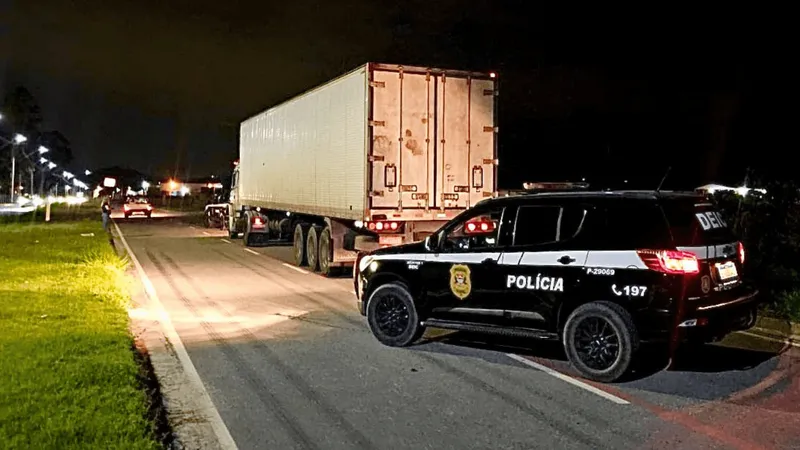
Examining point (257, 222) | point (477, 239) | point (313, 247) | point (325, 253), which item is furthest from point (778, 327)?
point (257, 222)

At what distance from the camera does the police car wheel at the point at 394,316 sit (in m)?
9.41

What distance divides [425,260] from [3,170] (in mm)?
107127

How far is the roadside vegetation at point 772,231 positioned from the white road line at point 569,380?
22.5 feet

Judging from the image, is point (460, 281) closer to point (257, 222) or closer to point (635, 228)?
point (635, 228)

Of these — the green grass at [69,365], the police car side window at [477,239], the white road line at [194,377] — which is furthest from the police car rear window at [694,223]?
the green grass at [69,365]

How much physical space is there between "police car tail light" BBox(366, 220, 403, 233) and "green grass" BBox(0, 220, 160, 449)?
443 centimetres

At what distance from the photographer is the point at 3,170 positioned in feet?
338

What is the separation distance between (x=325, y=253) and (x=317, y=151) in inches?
88.8

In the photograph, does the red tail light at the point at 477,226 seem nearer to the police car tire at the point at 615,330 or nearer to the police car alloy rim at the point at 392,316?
the police car alloy rim at the point at 392,316

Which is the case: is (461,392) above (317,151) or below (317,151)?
below

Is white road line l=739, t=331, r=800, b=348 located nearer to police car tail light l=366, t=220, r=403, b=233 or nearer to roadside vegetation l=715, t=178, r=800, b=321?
roadside vegetation l=715, t=178, r=800, b=321

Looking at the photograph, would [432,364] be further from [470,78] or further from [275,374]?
[470,78]

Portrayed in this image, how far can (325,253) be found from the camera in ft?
56.1

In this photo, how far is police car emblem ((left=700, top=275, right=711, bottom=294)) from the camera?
7.32 meters
